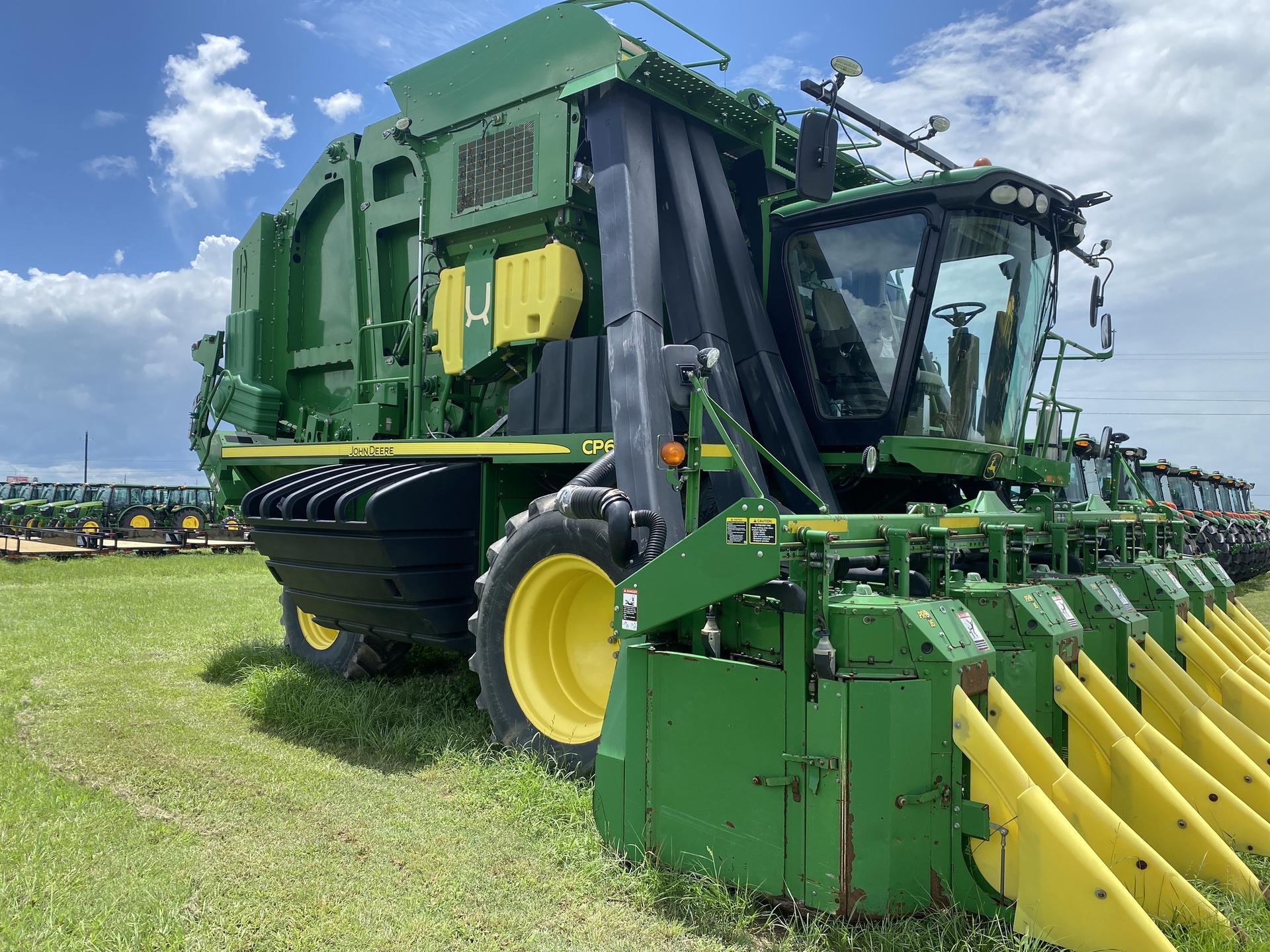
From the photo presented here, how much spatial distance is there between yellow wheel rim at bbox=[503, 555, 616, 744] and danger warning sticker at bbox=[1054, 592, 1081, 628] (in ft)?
6.65

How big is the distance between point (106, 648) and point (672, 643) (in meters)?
6.64

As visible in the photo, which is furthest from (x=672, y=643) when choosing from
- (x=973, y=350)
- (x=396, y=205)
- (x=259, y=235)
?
(x=259, y=235)

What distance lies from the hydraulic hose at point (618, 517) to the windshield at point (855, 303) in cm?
155

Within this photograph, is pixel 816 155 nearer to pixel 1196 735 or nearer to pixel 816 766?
pixel 816 766

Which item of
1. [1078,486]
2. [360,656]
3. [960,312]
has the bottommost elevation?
[360,656]

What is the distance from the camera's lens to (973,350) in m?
5.14

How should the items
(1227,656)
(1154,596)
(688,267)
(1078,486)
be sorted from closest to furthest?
(1154,596) < (1227,656) < (688,267) < (1078,486)

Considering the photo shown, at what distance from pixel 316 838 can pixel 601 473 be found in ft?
6.76

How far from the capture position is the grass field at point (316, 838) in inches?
117

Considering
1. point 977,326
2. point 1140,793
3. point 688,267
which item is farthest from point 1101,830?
point 688,267

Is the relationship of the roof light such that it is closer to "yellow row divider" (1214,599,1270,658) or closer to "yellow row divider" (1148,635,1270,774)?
"yellow row divider" (1148,635,1270,774)

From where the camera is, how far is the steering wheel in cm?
498

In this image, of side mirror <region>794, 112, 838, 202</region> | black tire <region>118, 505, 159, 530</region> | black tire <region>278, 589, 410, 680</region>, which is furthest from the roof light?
black tire <region>118, 505, 159, 530</region>

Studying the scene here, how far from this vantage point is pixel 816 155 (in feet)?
14.6
